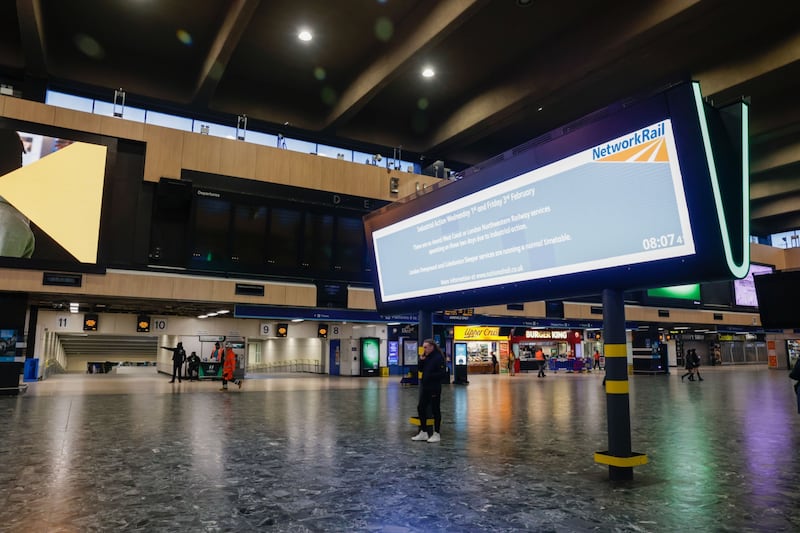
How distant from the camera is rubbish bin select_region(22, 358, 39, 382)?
21734mm

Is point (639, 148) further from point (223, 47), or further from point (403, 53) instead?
point (223, 47)

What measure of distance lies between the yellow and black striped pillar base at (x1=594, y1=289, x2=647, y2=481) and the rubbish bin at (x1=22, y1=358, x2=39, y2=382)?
2445 cm

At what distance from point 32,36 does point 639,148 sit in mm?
16833

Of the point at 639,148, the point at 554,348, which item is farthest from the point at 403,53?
the point at 554,348

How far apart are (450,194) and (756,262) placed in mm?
30981

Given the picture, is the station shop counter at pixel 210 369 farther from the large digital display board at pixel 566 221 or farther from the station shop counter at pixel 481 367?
the large digital display board at pixel 566 221

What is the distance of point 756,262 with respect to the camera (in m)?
30.8

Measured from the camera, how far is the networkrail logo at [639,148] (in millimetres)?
5082

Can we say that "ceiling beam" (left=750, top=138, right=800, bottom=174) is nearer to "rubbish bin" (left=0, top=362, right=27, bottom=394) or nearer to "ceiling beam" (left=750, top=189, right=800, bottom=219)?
"ceiling beam" (left=750, top=189, right=800, bottom=219)

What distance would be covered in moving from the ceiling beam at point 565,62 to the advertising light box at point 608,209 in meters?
9.79

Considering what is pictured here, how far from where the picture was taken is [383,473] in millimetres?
5527

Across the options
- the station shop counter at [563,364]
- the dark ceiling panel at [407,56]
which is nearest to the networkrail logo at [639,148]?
the dark ceiling panel at [407,56]

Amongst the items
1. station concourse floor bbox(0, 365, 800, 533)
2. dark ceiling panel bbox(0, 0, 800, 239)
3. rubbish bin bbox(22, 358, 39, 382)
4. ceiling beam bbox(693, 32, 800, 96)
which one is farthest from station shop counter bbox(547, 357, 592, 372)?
rubbish bin bbox(22, 358, 39, 382)

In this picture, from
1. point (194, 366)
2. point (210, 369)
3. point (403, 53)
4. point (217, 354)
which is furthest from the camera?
point (217, 354)
